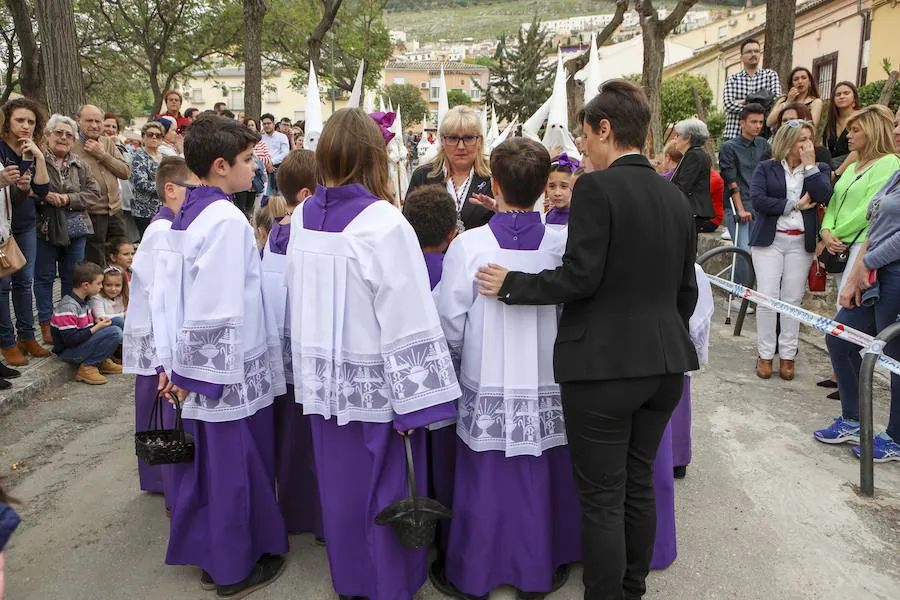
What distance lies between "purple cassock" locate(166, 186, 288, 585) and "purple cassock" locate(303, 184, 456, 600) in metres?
0.36

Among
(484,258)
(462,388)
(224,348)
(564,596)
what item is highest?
(484,258)

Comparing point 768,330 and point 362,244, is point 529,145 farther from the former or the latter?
point 768,330

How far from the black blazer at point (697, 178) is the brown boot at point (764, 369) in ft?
6.09

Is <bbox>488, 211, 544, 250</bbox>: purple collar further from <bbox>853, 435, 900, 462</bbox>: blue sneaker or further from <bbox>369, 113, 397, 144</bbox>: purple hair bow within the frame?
<bbox>853, 435, 900, 462</bbox>: blue sneaker

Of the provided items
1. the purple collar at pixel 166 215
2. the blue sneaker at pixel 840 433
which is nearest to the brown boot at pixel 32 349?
the purple collar at pixel 166 215

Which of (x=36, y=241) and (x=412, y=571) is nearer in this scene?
(x=412, y=571)

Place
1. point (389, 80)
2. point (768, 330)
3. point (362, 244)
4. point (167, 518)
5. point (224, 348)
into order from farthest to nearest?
1. point (389, 80)
2. point (768, 330)
3. point (167, 518)
4. point (224, 348)
5. point (362, 244)

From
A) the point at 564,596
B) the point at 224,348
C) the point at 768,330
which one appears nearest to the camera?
the point at 224,348

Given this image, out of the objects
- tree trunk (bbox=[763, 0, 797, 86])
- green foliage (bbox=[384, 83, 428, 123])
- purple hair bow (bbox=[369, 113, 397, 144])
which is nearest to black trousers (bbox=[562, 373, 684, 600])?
purple hair bow (bbox=[369, 113, 397, 144])

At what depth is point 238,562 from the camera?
9.42ft

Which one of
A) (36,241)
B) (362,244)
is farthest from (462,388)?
(36,241)

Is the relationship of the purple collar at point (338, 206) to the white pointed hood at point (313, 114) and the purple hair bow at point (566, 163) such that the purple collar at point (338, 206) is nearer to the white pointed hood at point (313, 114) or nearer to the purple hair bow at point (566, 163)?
the purple hair bow at point (566, 163)

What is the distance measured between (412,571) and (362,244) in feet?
4.46

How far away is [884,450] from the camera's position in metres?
4.13
